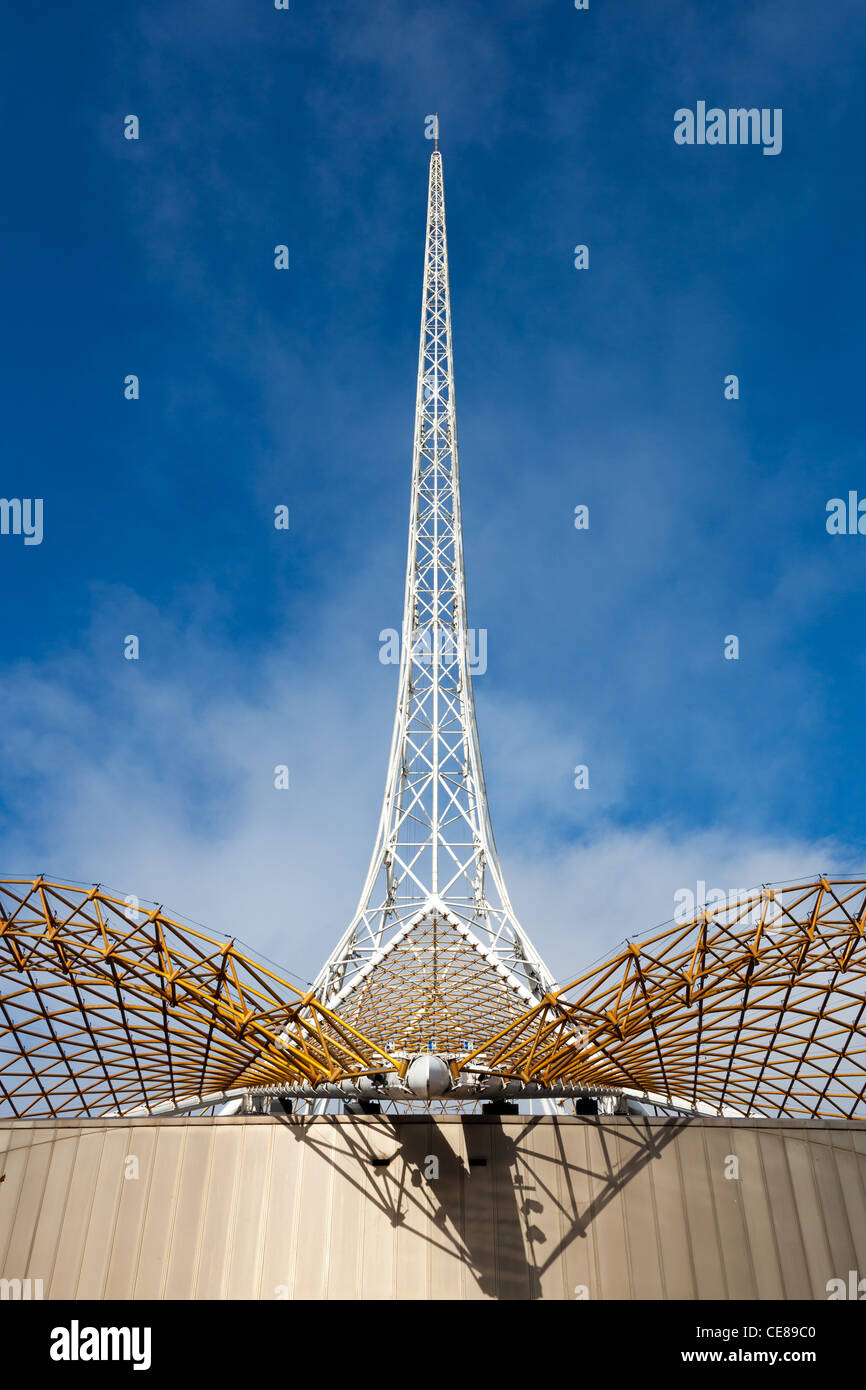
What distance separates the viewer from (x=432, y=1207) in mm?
21219

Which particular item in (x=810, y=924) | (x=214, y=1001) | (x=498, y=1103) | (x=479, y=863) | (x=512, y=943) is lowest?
(x=498, y=1103)

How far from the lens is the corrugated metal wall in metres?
20.6

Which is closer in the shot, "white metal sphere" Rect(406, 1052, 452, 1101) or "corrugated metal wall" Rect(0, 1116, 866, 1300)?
"white metal sphere" Rect(406, 1052, 452, 1101)

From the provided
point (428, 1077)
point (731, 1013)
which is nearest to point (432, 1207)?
Answer: point (428, 1077)

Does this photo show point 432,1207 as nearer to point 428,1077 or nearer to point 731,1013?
point 428,1077

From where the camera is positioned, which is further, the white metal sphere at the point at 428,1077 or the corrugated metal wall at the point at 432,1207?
the corrugated metal wall at the point at 432,1207

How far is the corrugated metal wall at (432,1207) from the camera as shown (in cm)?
2064

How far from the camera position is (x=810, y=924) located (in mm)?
25172

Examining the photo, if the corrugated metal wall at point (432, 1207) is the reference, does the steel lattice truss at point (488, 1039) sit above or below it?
above

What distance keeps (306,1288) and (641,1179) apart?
898cm

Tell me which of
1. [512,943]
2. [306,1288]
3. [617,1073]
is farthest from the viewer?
[512,943]
